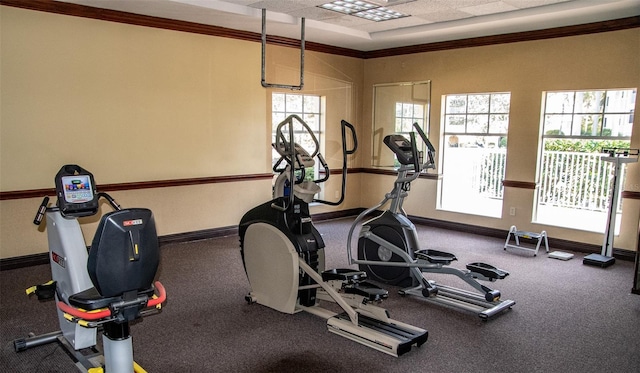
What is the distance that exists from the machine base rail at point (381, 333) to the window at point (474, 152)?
13.1 feet

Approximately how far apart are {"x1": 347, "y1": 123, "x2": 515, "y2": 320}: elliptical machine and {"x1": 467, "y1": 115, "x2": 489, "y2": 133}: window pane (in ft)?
8.90

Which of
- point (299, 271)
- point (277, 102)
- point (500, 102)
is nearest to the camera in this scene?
point (299, 271)

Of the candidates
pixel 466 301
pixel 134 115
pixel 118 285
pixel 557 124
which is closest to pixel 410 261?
pixel 466 301

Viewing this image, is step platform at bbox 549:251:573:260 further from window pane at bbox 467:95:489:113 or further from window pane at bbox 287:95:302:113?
window pane at bbox 287:95:302:113

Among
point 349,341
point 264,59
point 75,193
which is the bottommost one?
point 349,341

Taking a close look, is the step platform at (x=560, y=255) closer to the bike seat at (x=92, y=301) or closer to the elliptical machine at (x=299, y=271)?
the elliptical machine at (x=299, y=271)

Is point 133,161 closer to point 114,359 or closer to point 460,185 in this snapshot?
point 114,359

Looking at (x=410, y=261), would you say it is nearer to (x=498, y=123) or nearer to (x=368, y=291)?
(x=368, y=291)

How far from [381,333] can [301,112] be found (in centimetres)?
467

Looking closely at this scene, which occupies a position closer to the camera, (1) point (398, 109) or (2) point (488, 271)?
(2) point (488, 271)

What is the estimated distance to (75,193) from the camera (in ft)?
10.3

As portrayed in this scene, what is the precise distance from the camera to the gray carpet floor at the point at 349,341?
3193 mm

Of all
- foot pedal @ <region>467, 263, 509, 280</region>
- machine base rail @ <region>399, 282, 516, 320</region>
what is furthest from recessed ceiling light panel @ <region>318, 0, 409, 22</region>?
machine base rail @ <region>399, 282, 516, 320</region>

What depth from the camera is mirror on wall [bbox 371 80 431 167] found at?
7605 millimetres
